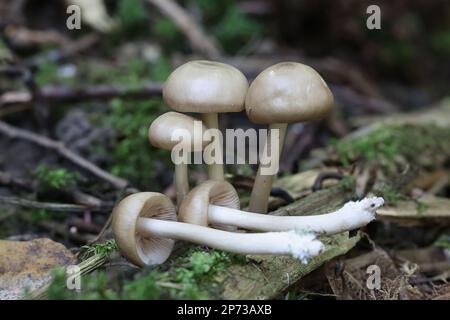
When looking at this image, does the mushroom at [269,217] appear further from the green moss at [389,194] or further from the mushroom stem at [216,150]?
the green moss at [389,194]

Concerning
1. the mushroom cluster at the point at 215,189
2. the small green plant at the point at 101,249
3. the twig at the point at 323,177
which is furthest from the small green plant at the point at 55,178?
the twig at the point at 323,177

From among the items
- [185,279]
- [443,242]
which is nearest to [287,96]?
[185,279]

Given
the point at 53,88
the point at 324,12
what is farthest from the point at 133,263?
the point at 324,12

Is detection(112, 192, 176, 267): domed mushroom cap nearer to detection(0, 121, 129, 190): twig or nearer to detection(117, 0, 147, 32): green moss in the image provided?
detection(0, 121, 129, 190): twig

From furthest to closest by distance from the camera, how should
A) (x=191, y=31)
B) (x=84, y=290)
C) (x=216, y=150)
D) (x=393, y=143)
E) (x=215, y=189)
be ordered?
(x=191, y=31) → (x=393, y=143) → (x=216, y=150) → (x=215, y=189) → (x=84, y=290)

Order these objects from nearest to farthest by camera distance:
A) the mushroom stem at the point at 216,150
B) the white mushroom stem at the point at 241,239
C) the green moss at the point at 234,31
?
the white mushroom stem at the point at 241,239 → the mushroom stem at the point at 216,150 → the green moss at the point at 234,31

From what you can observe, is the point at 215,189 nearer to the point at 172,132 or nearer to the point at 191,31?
the point at 172,132
